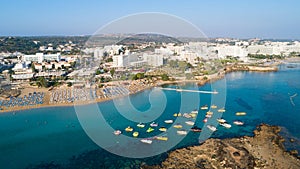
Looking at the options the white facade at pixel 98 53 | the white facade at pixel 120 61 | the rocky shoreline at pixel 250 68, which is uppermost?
the white facade at pixel 98 53

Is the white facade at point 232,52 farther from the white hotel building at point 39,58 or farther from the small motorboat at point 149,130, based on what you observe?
Result: the small motorboat at point 149,130

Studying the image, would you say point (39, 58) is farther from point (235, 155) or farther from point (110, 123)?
point (235, 155)

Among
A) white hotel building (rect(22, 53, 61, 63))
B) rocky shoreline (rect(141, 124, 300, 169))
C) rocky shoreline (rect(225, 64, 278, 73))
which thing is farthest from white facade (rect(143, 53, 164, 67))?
rocky shoreline (rect(141, 124, 300, 169))

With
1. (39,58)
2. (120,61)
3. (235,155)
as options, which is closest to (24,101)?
(235,155)

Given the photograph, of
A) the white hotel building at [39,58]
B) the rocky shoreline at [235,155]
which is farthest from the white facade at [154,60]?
the rocky shoreline at [235,155]

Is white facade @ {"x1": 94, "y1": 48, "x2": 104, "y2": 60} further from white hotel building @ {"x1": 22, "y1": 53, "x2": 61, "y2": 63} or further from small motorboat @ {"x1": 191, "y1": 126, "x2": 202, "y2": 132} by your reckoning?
small motorboat @ {"x1": 191, "y1": 126, "x2": 202, "y2": 132}

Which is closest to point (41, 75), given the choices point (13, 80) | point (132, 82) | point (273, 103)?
point (13, 80)

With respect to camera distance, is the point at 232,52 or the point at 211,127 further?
the point at 232,52
